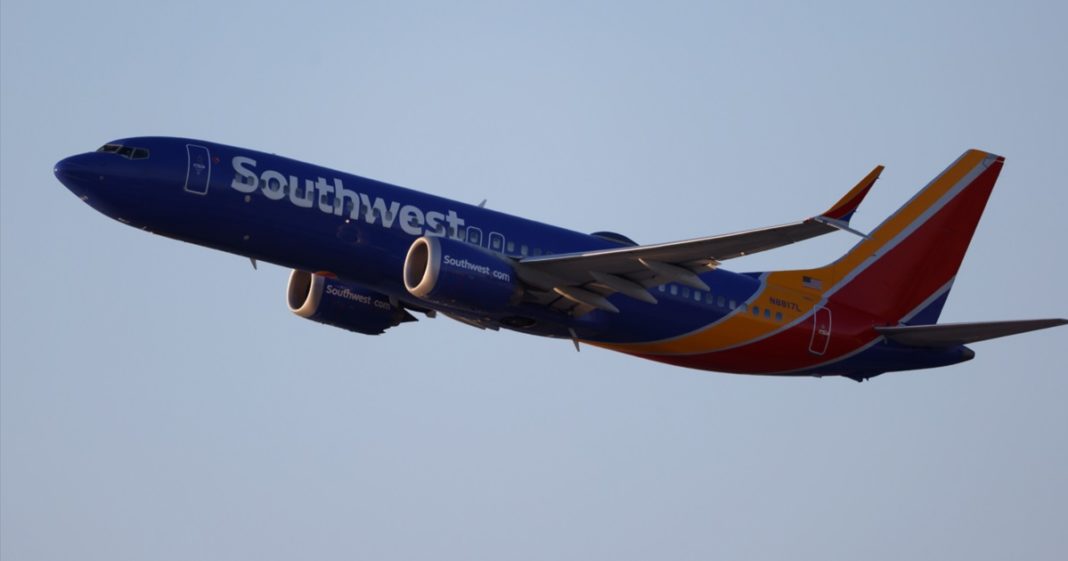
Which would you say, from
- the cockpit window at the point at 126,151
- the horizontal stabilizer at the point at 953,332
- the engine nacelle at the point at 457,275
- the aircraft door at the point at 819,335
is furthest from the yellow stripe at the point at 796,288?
the cockpit window at the point at 126,151

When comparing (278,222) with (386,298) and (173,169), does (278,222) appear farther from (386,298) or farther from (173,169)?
(386,298)

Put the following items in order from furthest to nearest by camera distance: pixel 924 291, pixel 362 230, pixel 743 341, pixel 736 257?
pixel 924 291, pixel 743 341, pixel 362 230, pixel 736 257

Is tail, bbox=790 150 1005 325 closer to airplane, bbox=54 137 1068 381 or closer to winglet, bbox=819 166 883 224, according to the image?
airplane, bbox=54 137 1068 381

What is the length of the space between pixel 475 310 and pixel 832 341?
1295 cm

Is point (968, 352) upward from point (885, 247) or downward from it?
downward

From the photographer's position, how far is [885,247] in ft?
171

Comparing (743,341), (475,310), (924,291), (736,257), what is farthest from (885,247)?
(475,310)

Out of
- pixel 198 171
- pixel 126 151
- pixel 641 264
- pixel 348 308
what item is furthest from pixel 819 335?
pixel 126 151

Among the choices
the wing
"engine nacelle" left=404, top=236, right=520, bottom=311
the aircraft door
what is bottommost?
"engine nacelle" left=404, top=236, right=520, bottom=311

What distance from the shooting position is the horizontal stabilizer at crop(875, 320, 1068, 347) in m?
44.5

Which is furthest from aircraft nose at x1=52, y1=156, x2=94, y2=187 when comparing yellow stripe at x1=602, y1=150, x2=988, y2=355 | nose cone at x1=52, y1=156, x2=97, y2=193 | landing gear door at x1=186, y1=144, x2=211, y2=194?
yellow stripe at x1=602, y1=150, x2=988, y2=355

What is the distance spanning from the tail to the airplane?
6cm

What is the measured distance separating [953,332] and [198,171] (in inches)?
897

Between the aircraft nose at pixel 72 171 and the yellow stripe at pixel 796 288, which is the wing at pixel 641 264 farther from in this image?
the aircraft nose at pixel 72 171
